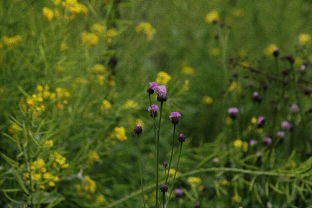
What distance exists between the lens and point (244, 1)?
4.10 meters

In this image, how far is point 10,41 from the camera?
2.43 m

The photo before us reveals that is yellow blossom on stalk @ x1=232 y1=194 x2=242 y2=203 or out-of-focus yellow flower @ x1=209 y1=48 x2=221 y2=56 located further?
out-of-focus yellow flower @ x1=209 y1=48 x2=221 y2=56

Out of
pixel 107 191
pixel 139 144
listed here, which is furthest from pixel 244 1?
pixel 107 191


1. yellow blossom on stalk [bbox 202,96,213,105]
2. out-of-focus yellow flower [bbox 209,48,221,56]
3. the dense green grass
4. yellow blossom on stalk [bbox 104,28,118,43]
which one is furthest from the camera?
out-of-focus yellow flower [bbox 209,48,221,56]

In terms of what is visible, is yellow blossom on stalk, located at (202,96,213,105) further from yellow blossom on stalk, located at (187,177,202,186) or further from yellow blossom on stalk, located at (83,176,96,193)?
yellow blossom on stalk, located at (83,176,96,193)

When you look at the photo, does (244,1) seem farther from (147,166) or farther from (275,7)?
(147,166)

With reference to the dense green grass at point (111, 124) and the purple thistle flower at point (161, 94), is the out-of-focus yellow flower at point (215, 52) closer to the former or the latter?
the dense green grass at point (111, 124)

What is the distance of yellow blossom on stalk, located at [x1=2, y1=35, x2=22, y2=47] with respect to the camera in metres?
2.43

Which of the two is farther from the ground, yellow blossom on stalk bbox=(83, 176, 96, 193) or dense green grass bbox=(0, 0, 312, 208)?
dense green grass bbox=(0, 0, 312, 208)

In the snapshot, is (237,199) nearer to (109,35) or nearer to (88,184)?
(88,184)

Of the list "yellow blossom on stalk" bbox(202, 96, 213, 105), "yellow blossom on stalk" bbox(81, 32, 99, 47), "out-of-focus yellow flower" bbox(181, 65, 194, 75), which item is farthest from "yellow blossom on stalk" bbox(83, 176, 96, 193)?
"out-of-focus yellow flower" bbox(181, 65, 194, 75)

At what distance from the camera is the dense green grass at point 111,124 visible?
2162 millimetres

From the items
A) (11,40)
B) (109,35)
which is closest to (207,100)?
(109,35)

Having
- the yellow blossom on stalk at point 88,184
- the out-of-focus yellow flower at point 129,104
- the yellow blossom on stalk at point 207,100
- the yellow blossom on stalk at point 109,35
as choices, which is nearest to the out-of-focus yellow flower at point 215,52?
the yellow blossom on stalk at point 207,100
